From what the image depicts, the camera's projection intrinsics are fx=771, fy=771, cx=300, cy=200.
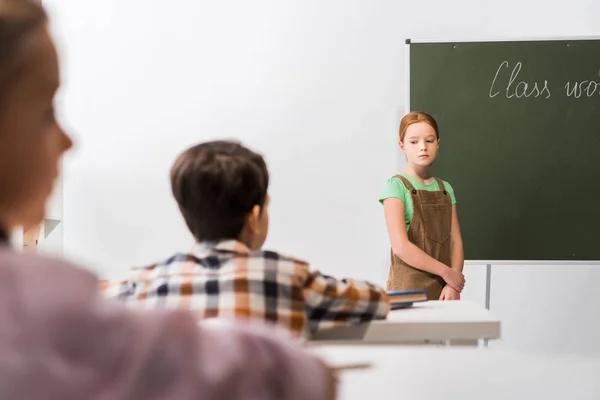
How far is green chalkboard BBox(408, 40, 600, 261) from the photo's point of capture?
11.8 ft

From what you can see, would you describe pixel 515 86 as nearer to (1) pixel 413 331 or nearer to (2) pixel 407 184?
(2) pixel 407 184

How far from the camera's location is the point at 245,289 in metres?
1.18

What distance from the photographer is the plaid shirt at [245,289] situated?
3.85 feet

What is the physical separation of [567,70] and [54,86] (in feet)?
11.5

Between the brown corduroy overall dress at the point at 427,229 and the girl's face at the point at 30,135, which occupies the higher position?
the girl's face at the point at 30,135

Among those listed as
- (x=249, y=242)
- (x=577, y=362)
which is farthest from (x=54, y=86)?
(x=577, y=362)

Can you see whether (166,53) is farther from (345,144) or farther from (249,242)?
(249,242)

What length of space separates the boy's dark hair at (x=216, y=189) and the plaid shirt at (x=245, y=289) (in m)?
0.07

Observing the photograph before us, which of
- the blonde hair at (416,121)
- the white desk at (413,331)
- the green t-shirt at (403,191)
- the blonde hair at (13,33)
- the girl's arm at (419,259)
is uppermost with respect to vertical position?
the blonde hair at (416,121)

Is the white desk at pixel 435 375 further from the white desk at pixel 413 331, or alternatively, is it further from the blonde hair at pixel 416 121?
the blonde hair at pixel 416 121

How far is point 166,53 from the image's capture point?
4059 mm

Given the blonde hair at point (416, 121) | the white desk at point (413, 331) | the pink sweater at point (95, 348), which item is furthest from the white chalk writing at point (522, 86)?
the pink sweater at point (95, 348)

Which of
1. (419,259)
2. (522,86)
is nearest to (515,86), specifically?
(522,86)

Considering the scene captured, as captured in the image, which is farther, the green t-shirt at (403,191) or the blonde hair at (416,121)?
the blonde hair at (416,121)
